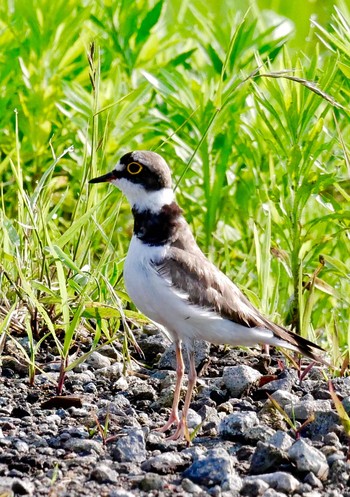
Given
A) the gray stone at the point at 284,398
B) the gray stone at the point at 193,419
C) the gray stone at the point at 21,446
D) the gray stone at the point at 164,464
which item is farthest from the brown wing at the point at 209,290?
the gray stone at the point at 21,446

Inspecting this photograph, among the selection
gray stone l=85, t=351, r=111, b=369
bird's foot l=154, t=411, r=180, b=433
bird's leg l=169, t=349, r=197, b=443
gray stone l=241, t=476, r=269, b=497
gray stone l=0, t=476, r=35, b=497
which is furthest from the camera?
gray stone l=85, t=351, r=111, b=369

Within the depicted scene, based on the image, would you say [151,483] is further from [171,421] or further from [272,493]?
[171,421]

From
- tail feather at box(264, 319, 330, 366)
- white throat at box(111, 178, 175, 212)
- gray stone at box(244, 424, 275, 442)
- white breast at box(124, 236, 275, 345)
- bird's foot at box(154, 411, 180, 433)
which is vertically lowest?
bird's foot at box(154, 411, 180, 433)

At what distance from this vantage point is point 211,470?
3904 millimetres

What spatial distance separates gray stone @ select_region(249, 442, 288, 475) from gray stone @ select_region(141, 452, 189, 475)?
259mm

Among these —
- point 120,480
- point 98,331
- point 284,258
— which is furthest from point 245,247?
point 120,480

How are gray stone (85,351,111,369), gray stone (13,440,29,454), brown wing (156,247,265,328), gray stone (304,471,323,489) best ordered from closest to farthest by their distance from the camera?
1. gray stone (304,471,323,489)
2. gray stone (13,440,29,454)
3. brown wing (156,247,265,328)
4. gray stone (85,351,111,369)

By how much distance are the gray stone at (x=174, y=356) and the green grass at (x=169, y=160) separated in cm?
24

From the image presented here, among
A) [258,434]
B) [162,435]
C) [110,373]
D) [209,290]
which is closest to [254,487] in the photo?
[258,434]

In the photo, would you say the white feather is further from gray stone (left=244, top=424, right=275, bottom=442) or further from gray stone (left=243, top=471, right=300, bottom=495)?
gray stone (left=243, top=471, right=300, bottom=495)

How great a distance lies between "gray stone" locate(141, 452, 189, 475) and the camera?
13.1 feet

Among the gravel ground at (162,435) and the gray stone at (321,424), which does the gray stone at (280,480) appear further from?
the gray stone at (321,424)

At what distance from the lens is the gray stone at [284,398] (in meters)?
4.70

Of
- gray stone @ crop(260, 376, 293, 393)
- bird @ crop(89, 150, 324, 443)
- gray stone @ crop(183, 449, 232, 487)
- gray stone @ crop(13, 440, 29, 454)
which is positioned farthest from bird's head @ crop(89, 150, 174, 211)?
gray stone @ crop(183, 449, 232, 487)
